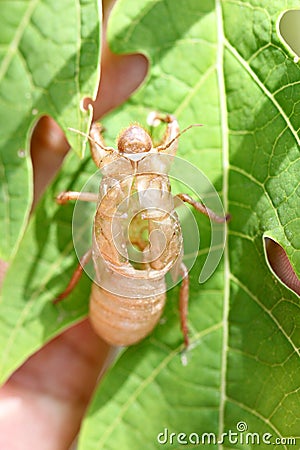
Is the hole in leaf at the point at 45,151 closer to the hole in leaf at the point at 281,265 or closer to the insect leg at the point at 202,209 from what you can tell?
the insect leg at the point at 202,209

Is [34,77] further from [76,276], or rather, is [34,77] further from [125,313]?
[125,313]

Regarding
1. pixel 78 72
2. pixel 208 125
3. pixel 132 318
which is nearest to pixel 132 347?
pixel 132 318

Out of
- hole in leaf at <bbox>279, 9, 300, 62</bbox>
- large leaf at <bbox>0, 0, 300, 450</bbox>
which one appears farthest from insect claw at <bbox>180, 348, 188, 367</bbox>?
hole in leaf at <bbox>279, 9, 300, 62</bbox>

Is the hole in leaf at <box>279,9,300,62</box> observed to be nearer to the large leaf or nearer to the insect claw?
the large leaf

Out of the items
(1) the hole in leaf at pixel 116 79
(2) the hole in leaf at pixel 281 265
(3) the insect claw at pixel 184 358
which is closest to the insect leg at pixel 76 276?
(3) the insect claw at pixel 184 358

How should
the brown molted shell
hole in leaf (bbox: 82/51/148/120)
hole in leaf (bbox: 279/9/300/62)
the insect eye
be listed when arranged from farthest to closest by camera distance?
hole in leaf (bbox: 82/51/148/120), hole in leaf (bbox: 279/9/300/62), the brown molted shell, the insect eye
